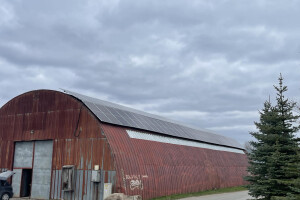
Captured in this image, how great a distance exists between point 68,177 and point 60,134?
3908mm

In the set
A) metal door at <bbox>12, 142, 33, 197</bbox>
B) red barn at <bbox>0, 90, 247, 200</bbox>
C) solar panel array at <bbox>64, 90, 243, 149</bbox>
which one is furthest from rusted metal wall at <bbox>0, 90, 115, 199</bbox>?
solar panel array at <bbox>64, 90, 243, 149</bbox>

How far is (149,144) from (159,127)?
15.3 feet

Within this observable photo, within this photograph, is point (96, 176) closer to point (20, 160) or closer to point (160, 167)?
point (160, 167)

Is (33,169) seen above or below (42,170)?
above

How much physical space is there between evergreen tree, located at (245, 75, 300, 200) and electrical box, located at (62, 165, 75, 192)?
1325 cm

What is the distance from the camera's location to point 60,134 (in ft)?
91.7

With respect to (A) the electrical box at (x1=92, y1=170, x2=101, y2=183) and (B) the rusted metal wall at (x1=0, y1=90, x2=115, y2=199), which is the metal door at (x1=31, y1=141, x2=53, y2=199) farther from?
(A) the electrical box at (x1=92, y1=170, x2=101, y2=183)

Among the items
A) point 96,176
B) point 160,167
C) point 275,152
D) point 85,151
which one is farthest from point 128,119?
point 275,152

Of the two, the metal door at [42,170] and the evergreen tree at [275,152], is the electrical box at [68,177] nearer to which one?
the metal door at [42,170]

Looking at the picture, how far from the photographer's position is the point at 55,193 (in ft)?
88.2

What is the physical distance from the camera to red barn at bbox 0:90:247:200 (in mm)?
25031

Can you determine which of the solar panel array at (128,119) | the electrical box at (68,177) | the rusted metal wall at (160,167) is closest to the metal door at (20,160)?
the electrical box at (68,177)

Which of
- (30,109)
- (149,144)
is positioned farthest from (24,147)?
(149,144)

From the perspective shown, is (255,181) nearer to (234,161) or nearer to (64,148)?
(64,148)
